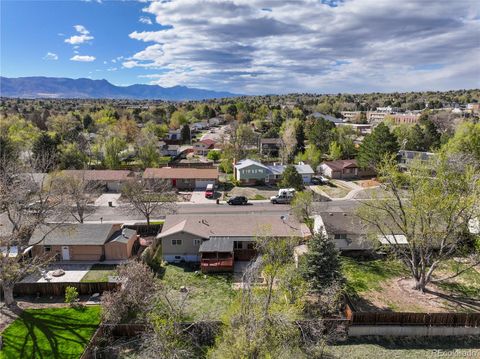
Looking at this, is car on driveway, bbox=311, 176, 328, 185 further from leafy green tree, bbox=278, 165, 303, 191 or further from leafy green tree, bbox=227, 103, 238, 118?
leafy green tree, bbox=227, 103, 238, 118

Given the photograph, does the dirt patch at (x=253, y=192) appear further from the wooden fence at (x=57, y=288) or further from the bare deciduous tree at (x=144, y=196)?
the wooden fence at (x=57, y=288)

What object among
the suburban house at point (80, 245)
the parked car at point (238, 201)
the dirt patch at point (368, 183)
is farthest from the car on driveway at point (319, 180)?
the suburban house at point (80, 245)

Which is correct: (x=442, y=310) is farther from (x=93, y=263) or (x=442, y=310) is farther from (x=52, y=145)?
(x=52, y=145)

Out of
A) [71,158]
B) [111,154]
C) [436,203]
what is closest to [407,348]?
[436,203]

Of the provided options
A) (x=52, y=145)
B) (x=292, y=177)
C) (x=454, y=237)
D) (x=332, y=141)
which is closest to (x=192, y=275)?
(x=454, y=237)

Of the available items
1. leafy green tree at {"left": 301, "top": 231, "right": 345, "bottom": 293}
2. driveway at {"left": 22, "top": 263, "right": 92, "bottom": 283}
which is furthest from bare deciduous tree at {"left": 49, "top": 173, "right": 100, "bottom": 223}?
leafy green tree at {"left": 301, "top": 231, "right": 345, "bottom": 293}
